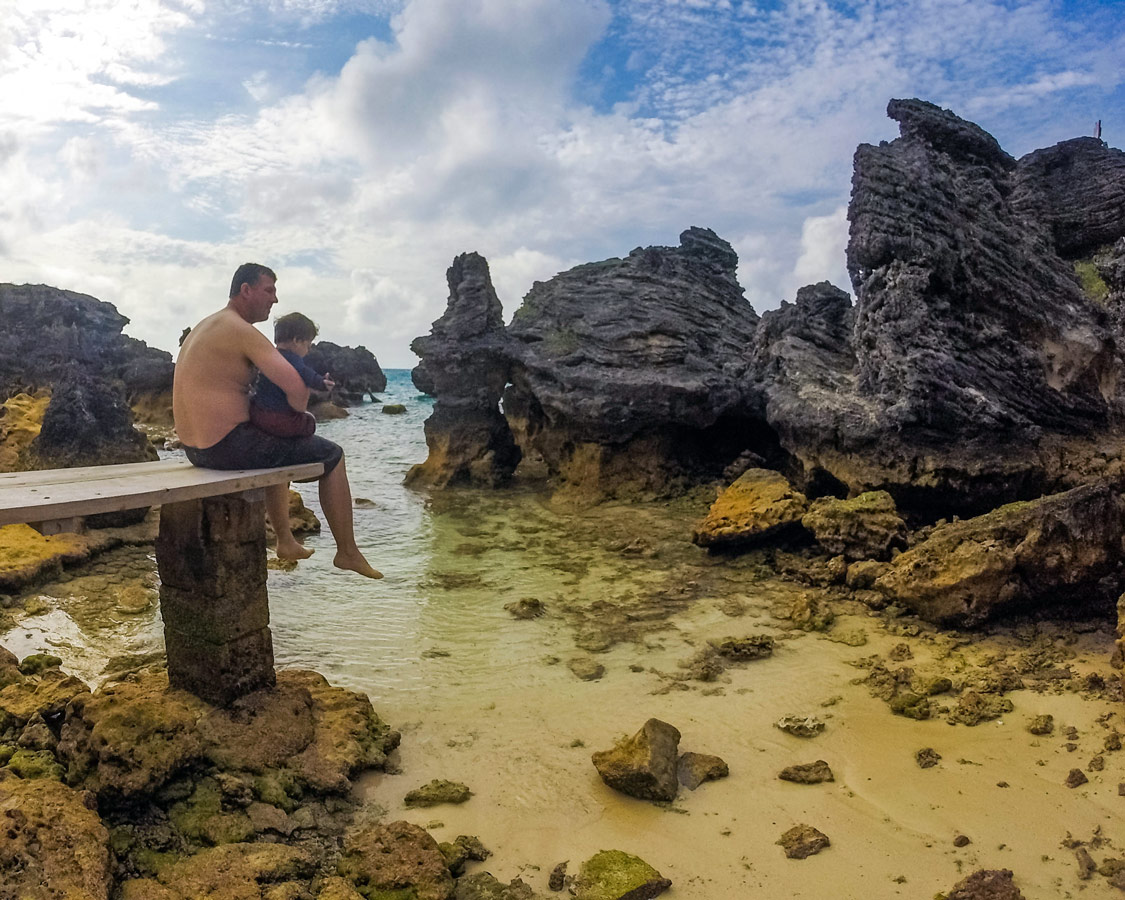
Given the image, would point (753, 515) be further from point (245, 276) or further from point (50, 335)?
point (50, 335)

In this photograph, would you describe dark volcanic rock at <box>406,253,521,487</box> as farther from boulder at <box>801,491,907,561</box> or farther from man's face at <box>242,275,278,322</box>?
man's face at <box>242,275,278,322</box>

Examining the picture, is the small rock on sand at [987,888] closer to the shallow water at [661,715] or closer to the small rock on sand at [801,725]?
the shallow water at [661,715]

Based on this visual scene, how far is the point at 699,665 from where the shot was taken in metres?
6.61

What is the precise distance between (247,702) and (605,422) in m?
9.68

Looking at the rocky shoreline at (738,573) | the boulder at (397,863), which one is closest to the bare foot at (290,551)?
the rocky shoreline at (738,573)

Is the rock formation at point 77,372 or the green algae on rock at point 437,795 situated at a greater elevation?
the rock formation at point 77,372

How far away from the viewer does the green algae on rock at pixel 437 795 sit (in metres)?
4.53

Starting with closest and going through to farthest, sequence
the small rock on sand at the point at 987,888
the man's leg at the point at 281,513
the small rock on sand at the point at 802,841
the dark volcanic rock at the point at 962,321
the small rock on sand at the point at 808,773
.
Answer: the small rock on sand at the point at 987,888
the small rock on sand at the point at 802,841
the small rock on sand at the point at 808,773
the man's leg at the point at 281,513
the dark volcanic rock at the point at 962,321

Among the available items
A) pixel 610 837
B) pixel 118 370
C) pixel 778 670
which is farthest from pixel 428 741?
pixel 118 370

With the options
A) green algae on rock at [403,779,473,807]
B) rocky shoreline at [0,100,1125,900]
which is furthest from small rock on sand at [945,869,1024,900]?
green algae on rock at [403,779,473,807]

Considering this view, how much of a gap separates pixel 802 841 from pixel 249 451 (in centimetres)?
409

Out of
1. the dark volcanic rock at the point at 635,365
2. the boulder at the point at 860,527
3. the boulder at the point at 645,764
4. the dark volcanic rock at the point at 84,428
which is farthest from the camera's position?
the dark volcanic rock at the point at 635,365

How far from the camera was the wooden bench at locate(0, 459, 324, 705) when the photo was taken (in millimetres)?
4848

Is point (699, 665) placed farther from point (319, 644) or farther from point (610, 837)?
point (319, 644)
